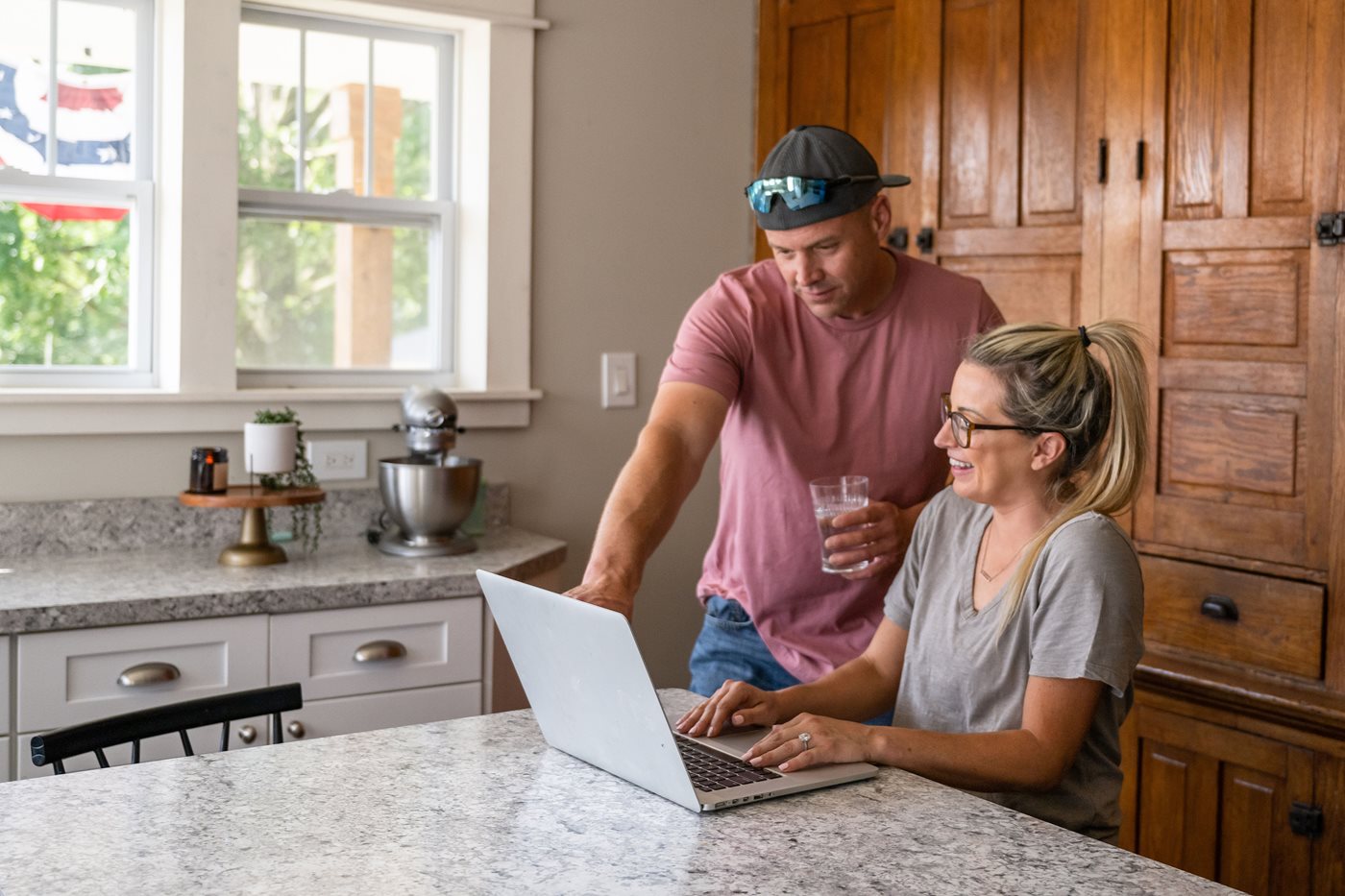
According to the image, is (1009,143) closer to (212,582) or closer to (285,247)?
(285,247)

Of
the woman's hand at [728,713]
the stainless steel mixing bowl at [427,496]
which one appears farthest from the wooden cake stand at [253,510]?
the woman's hand at [728,713]

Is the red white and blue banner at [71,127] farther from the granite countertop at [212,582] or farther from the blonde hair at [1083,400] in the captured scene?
the blonde hair at [1083,400]

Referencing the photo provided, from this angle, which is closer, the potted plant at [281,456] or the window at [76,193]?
the potted plant at [281,456]

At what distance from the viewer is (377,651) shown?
2566 mm

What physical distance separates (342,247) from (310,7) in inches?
21.5

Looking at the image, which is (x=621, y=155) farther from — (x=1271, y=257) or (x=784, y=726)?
(x=784, y=726)

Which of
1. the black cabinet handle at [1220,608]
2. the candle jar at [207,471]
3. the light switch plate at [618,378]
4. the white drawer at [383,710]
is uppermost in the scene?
the light switch plate at [618,378]

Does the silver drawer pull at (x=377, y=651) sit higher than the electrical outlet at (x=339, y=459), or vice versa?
the electrical outlet at (x=339, y=459)

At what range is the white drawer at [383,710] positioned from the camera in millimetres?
2531

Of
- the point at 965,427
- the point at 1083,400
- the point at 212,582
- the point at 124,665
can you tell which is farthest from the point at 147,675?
the point at 1083,400

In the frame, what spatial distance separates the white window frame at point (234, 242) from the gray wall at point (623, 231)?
0.24ft

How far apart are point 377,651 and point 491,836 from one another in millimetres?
1349

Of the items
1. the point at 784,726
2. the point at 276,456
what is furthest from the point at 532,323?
the point at 784,726

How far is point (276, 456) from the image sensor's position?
2.72 meters
